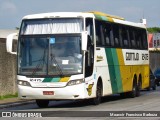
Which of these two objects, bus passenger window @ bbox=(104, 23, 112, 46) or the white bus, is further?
bus passenger window @ bbox=(104, 23, 112, 46)

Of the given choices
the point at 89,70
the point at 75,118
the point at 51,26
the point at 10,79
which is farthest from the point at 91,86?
the point at 10,79

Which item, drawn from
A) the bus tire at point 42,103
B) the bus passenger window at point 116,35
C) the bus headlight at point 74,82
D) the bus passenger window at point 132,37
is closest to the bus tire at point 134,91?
the bus passenger window at point 132,37

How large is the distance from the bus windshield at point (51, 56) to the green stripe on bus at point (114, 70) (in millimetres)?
3158

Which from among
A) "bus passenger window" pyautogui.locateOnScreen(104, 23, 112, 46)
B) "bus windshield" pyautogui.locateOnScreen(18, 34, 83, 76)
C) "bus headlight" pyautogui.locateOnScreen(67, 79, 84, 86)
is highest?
"bus passenger window" pyautogui.locateOnScreen(104, 23, 112, 46)

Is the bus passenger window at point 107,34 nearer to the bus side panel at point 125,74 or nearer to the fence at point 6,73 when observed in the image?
the bus side panel at point 125,74

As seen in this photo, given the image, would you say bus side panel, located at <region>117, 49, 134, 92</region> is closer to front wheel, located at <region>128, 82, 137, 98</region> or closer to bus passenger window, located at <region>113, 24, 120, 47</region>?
bus passenger window, located at <region>113, 24, 120, 47</region>

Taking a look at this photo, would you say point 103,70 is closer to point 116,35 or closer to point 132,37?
point 116,35

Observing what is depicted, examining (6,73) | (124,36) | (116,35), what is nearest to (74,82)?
(116,35)

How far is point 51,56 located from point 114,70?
477 cm

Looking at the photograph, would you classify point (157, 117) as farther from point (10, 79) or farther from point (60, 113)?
point (10, 79)

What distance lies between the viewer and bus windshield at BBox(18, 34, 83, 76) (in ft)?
69.5

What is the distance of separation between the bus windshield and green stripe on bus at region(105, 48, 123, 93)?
10.4 ft

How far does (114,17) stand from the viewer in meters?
26.5

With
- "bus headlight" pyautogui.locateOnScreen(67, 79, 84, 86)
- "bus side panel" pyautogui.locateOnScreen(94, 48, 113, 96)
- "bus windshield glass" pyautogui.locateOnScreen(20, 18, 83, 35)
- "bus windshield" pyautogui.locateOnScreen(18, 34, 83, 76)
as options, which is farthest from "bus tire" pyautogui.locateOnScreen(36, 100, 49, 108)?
"bus windshield glass" pyautogui.locateOnScreen(20, 18, 83, 35)
